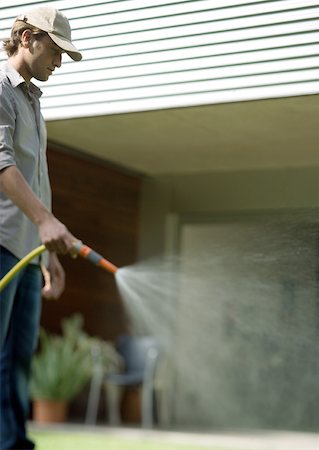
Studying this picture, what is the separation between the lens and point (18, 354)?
4.51 meters

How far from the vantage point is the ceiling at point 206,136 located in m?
6.07

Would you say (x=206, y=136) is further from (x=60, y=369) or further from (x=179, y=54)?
(x=60, y=369)

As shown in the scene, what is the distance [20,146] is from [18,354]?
43.8 inches

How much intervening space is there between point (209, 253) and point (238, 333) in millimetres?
826

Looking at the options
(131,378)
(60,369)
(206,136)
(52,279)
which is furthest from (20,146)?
(131,378)

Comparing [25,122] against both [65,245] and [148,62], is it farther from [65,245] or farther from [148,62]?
[148,62]

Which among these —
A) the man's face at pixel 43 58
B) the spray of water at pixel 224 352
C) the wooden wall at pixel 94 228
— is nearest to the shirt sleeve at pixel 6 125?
the man's face at pixel 43 58

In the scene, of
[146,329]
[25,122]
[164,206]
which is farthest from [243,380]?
[25,122]

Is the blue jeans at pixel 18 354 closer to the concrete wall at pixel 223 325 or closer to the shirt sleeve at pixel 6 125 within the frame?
the shirt sleeve at pixel 6 125

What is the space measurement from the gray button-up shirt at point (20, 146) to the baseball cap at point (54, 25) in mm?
234

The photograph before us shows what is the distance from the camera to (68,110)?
617 centimetres

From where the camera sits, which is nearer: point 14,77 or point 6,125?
point 6,125

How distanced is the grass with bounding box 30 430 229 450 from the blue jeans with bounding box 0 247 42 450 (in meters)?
2.58

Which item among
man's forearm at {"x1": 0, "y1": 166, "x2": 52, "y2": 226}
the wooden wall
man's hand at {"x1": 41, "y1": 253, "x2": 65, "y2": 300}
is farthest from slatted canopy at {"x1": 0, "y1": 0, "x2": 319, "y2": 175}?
the wooden wall
